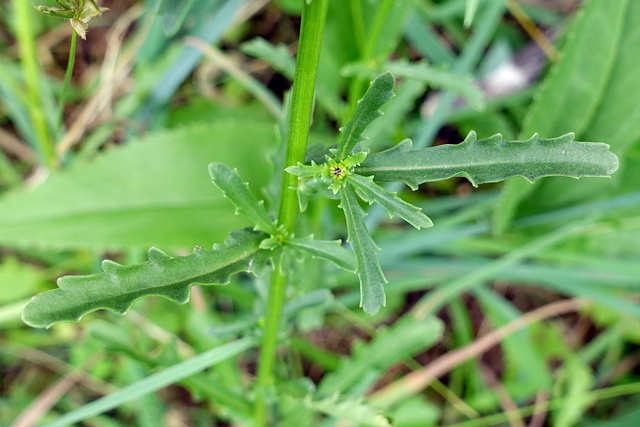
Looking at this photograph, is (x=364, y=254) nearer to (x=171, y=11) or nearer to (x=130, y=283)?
(x=130, y=283)

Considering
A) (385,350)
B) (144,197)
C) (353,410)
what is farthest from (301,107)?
(144,197)

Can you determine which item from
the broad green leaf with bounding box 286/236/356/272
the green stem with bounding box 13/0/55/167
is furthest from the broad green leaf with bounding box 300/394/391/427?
the green stem with bounding box 13/0/55/167

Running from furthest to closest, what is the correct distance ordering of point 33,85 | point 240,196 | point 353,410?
point 33,85 → point 353,410 → point 240,196

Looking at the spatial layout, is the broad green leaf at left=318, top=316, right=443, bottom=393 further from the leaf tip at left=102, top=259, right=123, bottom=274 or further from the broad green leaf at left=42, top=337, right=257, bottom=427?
the leaf tip at left=102, top=259, right=123, bottom=274

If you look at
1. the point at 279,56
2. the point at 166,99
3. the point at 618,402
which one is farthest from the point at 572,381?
the point at 166,99

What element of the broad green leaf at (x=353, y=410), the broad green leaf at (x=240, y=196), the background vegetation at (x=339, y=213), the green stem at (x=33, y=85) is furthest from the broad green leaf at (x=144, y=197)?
the broad green leaf at (x=240, y=196)

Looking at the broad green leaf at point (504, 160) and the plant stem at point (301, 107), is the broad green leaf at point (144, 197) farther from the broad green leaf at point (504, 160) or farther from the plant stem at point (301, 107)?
the broad green leaf at point (504, 160)

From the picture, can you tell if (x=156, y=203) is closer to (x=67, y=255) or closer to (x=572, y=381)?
(x=67, y=255)
